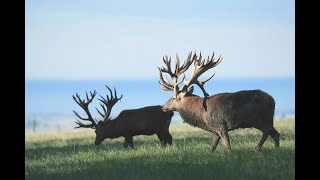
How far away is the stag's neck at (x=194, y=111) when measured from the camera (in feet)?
41.3

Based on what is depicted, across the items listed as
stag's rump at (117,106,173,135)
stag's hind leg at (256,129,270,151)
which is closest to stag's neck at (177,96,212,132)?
stag's hind leg at (256,129,270,151)

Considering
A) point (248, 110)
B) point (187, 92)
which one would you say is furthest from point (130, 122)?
point (248, 110)

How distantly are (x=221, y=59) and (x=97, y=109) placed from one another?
4862 millimetres

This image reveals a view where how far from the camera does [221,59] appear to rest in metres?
12.8

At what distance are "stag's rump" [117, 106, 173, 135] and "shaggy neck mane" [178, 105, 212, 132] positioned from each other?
222 cm

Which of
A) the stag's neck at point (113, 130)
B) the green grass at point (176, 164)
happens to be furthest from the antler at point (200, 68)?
the stag's neck at point (113, 130)

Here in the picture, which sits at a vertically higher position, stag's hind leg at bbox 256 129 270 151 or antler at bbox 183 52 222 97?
antler at bbox 183 52 222 97

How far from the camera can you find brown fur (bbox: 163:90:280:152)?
11781 millimetres

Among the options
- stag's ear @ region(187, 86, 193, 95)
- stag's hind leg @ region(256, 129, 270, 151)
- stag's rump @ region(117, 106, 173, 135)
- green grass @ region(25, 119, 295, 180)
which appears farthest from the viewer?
stag's rump @ region(117, 106, 173, 135)

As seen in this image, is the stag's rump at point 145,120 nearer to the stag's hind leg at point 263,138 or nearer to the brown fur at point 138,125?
the brown fur at point 138,125

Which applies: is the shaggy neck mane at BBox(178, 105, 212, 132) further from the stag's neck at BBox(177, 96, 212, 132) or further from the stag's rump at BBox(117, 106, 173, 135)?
the stag's rump at BBox(117, 106, 173, 135)
